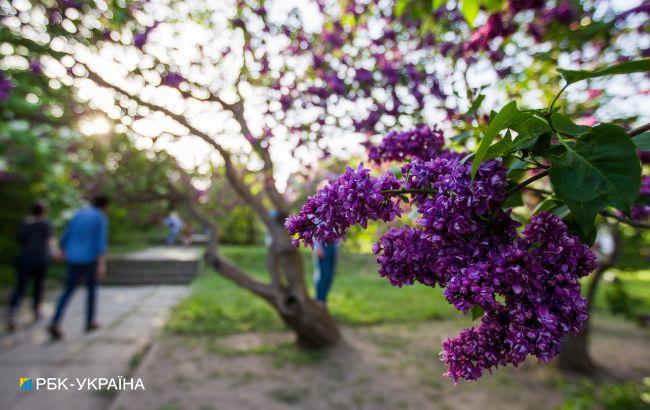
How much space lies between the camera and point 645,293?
1233 centimetres

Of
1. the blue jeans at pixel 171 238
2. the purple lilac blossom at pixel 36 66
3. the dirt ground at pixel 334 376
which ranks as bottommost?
the blue jeans at pixel 171 238

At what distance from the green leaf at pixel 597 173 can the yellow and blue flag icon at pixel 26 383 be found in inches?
202

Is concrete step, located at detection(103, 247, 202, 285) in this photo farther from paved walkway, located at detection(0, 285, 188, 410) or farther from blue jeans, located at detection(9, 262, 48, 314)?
blue jeans, located at detection(9, 262, 48, 314)

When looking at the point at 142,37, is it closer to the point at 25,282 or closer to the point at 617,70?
the point at 617,70

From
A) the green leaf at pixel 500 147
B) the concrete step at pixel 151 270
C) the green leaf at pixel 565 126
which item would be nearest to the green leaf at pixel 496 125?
the green leaf at pixel 500 147

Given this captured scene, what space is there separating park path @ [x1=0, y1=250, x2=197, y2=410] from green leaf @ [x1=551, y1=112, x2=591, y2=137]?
4.44m

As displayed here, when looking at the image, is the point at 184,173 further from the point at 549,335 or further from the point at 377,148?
the point at 549,335

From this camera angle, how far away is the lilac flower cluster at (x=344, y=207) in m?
0.90

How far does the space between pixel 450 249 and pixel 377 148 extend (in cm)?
64

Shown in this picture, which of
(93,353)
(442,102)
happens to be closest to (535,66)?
(442,102)

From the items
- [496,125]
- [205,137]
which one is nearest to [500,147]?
[496,125]

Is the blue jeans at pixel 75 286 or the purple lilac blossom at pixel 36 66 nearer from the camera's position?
the purple lilac blossom at pixel 36 66

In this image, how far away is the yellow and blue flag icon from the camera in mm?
4051

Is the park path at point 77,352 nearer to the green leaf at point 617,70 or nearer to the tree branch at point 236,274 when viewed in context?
the tree branch at point 236,274
